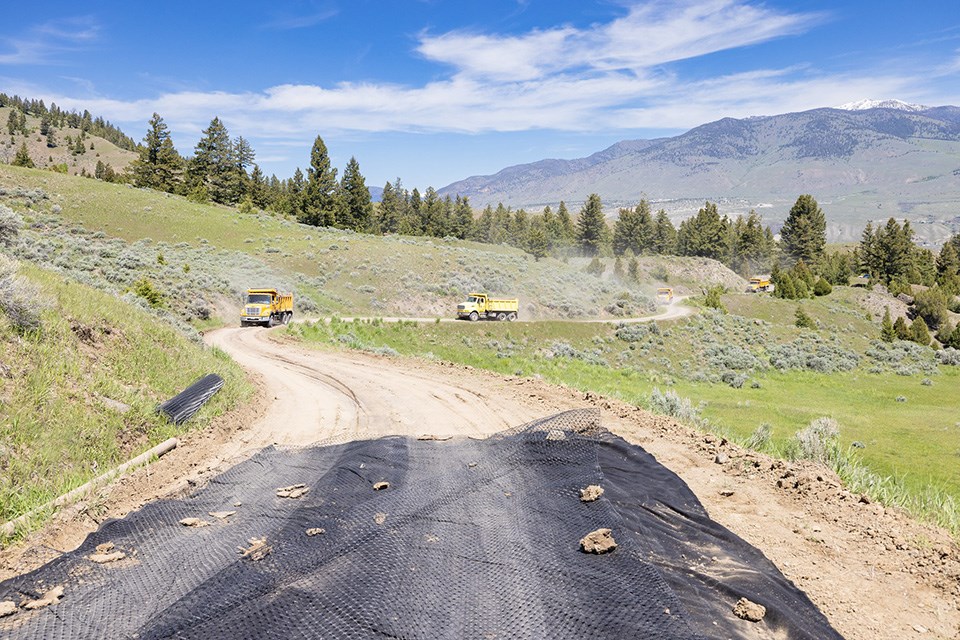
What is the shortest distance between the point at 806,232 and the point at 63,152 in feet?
699

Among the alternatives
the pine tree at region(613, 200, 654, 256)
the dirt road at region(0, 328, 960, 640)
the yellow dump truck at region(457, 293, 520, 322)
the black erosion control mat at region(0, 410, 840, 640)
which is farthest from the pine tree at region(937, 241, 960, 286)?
the black erosion control mat at region(0, 410, 840, 640)

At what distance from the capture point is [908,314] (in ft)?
214

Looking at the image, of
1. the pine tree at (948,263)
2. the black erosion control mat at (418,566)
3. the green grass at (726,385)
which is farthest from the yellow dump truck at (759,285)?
the black erosion control mat at (418,566)

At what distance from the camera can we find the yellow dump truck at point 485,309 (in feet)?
131

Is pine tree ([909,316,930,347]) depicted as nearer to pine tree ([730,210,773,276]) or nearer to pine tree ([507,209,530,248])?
pine tree ([730,210,773,276])

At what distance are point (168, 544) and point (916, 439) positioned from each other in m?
24.6

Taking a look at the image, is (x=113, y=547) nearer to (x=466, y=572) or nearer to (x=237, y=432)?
(x=466, y=572)

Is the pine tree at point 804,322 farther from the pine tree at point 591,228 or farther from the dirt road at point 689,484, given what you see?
the dirt road at point 689,484

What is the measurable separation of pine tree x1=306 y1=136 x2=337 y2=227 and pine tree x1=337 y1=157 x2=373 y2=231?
2.92 m

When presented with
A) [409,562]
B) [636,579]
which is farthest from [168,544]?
[636,579]

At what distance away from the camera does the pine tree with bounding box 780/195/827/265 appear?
92.6 meters

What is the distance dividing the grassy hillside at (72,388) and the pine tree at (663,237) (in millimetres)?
102565

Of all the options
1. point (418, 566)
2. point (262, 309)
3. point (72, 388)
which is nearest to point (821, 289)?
point (262, 309)

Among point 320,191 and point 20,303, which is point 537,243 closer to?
point 320,191
